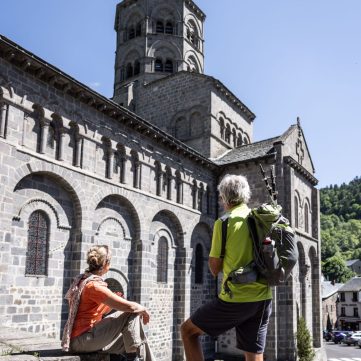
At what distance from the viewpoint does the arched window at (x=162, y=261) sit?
1867 centimetres

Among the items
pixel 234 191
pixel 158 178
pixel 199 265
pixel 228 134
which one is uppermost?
pixel 228 134

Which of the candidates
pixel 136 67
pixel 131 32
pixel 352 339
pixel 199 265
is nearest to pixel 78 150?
pixel 199 265

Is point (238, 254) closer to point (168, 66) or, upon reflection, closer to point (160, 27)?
point (168, 66)

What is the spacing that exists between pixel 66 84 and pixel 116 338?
37.2ft

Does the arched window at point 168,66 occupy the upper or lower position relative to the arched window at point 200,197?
upper

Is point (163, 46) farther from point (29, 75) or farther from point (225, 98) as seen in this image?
point (29, 75)

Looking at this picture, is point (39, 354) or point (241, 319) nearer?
point (241, 319)

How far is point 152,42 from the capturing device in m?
31.1

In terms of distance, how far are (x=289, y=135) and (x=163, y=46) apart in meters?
12.9

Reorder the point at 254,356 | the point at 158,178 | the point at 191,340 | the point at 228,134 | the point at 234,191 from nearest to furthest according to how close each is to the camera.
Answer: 1. the point at 254,356
2. the point at 191,340
3. the point at 234,191
4. the point at 158,178
5. the point at 228,134

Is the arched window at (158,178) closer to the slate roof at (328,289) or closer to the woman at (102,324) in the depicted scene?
the woman at (102,324)

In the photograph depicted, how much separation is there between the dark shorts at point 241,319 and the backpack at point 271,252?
6.6 inches

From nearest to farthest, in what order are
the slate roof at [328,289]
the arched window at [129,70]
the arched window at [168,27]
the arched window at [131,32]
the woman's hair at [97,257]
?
the woman's hair at [97,257]
the arched window at [168,27]
the arched window at [129,70]
the arched window at [131,32]
the slate roof at [328,289]

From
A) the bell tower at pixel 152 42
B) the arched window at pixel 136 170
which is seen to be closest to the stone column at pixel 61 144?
the arched window at pixel 136 170
